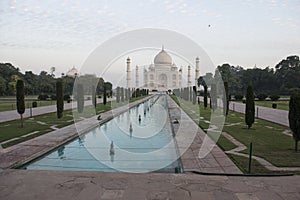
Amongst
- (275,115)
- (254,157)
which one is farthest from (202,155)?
(275,115)

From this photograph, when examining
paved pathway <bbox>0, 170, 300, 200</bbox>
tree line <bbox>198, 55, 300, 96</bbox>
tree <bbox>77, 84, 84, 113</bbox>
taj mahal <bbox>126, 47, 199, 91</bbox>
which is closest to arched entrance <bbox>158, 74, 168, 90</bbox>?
taj mahal <bbox>126, 47, 199, 91</bbox>

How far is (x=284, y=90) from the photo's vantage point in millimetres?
38688

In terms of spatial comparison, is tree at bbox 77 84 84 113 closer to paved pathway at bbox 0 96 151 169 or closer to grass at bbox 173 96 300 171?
paved pathway at bbox 0 96 151 169

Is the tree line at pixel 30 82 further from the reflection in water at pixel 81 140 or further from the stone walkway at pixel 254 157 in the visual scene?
the stone walkway at pixel 254 157

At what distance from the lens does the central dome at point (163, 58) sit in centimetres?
6334

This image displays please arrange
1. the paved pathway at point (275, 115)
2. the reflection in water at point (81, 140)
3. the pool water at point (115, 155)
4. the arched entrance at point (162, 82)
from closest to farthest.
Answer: the pool water at point (115, 155) < the reflection in water at point (81, 140) < the paved pathway at point (275, 115) < the arched entrance at point (162, 82)

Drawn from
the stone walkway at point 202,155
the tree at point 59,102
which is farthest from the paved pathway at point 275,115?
the tree at point 59,102

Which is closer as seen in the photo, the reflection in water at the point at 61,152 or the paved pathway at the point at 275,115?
the reflection in water at the point at 61,152

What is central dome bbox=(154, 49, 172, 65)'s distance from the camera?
6334 centimetres

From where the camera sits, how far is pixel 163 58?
64.0 metres

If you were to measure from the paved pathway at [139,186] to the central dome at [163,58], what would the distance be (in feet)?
195

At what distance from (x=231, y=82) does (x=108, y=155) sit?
40.5 m

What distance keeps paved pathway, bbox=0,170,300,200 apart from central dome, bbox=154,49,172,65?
195ft

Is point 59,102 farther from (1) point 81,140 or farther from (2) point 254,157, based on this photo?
(2) point 254,157
